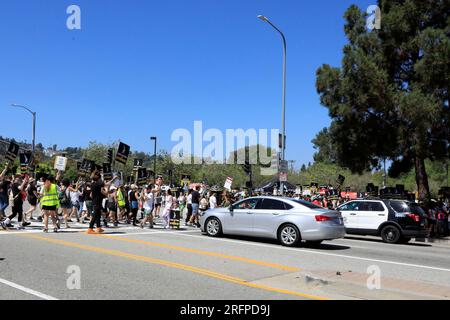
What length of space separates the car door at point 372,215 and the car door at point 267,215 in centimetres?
478

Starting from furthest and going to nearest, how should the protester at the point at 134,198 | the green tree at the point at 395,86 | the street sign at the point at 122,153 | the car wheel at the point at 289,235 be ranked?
the green tree at the point at 395,86
the street sign at the point at 122,153
the protester at the point at 134,198
the car wheel at the point at 289,235

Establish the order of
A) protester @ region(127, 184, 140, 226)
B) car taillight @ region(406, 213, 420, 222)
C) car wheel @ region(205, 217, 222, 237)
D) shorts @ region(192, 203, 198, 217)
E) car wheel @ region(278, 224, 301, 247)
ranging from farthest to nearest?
shorts @ region(192, 203, 198, 217) → protester @ region(127, 184, 140, 226) → car taillight @ region(406, 213, 420, 222) → car wheel @ region(205, 217, 222, 237) → car wheel @ region(278, 224, 301, 247)

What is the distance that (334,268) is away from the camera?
9.41 m

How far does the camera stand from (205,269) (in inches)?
347

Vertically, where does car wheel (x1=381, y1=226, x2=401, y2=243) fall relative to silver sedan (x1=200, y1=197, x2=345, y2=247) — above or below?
below

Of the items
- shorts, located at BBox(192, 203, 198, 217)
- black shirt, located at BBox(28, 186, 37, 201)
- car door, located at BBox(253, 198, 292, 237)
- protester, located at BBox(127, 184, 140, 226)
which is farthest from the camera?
shorts, located at BBox(192, 203, 198, 217)

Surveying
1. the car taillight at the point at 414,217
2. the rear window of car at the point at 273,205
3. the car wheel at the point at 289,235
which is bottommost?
the car wheel at the point at 289,235

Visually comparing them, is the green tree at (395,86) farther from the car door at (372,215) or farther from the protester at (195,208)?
the protester at (195,208)

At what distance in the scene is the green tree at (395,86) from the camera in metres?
21.0

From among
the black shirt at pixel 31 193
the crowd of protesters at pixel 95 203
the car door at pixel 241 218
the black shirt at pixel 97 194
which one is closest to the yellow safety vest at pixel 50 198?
the crowd of protesters at pixel 95 203

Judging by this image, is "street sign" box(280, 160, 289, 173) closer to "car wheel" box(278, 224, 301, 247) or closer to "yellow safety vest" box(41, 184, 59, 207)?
"car wheel" box(278, 224, 301, 247)

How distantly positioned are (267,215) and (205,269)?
16.3 feet

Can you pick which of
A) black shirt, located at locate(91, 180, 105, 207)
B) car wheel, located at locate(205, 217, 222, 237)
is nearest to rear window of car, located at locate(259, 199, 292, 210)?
car wheel, located at locate(205, 217, 222, 237)

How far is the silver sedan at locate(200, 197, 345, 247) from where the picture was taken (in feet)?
41.4
